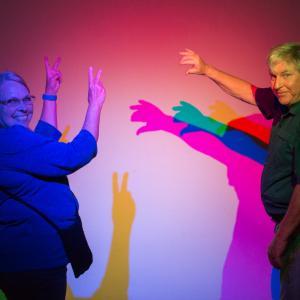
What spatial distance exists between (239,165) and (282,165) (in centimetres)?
77

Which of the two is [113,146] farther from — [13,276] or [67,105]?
[13,276]

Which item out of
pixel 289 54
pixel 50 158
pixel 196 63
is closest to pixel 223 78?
pixel 196 63

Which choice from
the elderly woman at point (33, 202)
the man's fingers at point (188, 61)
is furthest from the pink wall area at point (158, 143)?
the elderly woman at point (33, 202)

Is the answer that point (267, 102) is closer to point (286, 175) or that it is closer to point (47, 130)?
point (286, 175)

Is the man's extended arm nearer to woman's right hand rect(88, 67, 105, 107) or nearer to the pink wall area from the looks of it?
the pink wall area

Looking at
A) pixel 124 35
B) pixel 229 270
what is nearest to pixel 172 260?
pixel 229 270

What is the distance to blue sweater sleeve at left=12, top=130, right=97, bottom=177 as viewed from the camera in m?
1.34

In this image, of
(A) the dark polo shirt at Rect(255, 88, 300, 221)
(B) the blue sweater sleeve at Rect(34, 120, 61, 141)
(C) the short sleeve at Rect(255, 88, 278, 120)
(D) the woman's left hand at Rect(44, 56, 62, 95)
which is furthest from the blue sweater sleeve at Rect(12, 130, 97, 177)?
(C) the short sleeve at Rect(255, 88, 278, 120)

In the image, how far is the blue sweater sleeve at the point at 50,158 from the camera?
134 cm

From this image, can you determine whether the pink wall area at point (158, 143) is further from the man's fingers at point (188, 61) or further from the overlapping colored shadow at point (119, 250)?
the man's fingers at point (188, 61)

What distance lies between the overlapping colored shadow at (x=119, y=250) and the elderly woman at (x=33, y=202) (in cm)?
79

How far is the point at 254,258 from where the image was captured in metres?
2.27

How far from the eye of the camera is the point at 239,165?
2.25 metres

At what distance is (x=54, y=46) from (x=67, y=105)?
313mm
